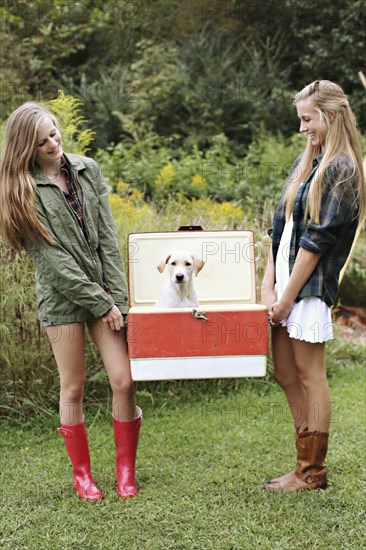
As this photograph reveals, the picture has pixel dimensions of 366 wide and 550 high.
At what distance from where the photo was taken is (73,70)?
12617 mm

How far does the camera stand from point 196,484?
3730 millimetres

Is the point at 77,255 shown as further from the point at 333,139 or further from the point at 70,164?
the point at 333,139

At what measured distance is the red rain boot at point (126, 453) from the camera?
354 centimetres

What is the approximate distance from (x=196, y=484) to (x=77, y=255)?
1.45 m

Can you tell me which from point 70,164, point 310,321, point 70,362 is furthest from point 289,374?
point 70,164

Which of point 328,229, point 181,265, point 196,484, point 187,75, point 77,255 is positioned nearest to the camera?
point 328,229

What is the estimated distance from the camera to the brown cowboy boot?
342 centimetres

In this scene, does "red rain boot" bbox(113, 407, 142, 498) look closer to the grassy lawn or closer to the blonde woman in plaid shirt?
the grassy lawn

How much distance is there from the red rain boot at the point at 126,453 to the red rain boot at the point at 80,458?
132 mm

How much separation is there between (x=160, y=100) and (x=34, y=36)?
102 inches

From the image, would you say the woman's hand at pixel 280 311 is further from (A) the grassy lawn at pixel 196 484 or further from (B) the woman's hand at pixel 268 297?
(A) the grassy lawn at pixel 196 484

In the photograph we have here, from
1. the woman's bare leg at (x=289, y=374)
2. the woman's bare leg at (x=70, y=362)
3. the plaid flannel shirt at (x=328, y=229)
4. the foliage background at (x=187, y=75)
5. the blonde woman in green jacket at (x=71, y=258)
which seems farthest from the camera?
the foliage background at (x=187, y=75)

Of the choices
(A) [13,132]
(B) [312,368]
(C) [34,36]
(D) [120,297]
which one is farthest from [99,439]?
(C) [34,36]

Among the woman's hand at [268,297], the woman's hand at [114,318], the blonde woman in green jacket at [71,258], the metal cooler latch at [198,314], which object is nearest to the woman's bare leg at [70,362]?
the blonde woman in green jacket at [71,258]
